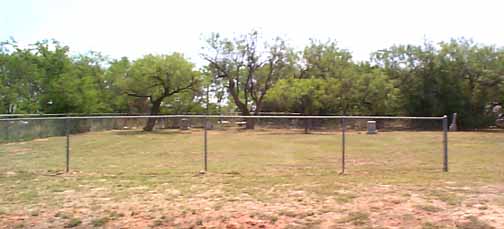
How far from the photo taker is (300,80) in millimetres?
46188

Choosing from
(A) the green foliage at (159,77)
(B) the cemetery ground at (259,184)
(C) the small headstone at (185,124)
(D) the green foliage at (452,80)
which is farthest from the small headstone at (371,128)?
(D) the green foliage at (452,80)

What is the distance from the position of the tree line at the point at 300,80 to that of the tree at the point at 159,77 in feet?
0.26

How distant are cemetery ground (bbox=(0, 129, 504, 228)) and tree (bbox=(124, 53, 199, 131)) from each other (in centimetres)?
1971

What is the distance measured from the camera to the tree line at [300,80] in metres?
41.7

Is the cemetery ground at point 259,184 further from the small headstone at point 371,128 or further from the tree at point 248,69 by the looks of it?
the tree at point 248,69

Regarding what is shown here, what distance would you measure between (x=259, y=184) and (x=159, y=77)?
3181 cm

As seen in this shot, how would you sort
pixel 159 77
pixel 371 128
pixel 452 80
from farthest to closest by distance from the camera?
pixel 452 80
pixel 159 77
pixel 371 128

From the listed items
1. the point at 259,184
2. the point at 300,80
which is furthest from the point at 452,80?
the point at 259,184

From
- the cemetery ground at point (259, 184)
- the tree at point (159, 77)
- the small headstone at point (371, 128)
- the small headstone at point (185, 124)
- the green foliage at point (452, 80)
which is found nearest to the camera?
the cemetery ground at point (259, 184)

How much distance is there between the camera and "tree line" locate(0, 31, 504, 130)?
1641 inches

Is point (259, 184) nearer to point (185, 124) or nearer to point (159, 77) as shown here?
point (185, 124)

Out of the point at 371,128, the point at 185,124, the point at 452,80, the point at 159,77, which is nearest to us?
the point at 371,128

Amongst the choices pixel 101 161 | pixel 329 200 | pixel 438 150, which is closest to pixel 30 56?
pixel 101 161

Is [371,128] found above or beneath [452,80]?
beneath
